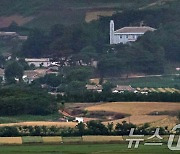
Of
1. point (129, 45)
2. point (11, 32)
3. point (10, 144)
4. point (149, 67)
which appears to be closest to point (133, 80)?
point (149, 67)

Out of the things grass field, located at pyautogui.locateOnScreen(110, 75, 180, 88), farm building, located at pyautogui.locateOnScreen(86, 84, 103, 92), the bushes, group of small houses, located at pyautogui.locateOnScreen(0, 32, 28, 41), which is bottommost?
grass field, located at pyautogui.locateOnScreen(110, 75, 180, 88)

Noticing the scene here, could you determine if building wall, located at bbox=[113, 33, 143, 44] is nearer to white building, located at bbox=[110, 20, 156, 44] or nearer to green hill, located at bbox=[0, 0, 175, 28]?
white building, located at bbox=[110, 20, 156, 44]

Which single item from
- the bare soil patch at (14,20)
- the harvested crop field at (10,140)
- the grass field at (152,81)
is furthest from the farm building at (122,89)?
the bare soil patch at (14,20)

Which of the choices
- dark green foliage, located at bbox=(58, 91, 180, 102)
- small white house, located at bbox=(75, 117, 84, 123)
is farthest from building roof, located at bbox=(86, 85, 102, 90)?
small white house, located at bbox=(75, 117, 84, 123)

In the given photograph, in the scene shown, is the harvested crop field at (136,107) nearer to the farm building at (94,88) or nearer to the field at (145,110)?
the field at (145,110)

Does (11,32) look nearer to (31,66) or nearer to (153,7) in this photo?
(153,7)

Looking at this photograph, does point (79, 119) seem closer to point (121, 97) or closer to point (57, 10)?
point (121, 97)
